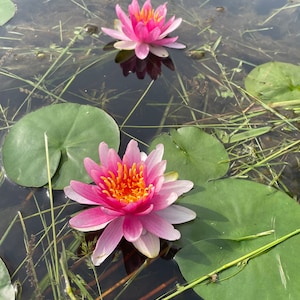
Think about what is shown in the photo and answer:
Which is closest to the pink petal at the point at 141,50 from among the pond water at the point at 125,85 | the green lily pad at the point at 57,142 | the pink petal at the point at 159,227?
the pond water at the point at 125,85

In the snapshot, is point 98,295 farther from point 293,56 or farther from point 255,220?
point 293,56

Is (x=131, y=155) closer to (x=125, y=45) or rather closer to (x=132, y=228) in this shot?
(x=132, y=228)

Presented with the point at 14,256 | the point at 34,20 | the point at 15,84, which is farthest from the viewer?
the point at 34,20

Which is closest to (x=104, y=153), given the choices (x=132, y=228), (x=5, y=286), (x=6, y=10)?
(x=132, y=228)

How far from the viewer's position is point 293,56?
2.84 meters

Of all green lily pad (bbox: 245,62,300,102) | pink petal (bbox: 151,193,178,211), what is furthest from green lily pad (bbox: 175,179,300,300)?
green lily pad (bbox: 245,62,300,102)

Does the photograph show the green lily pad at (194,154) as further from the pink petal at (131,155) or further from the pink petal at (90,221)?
the pink petal at (90,221)

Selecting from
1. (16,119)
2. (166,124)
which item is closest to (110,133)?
(166,124)

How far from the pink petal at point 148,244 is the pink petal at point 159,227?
0.03 metres

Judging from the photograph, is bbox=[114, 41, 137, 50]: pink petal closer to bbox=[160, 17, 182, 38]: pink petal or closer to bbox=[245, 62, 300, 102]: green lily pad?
bbox=[160, 17, 182, 38]: pink petal

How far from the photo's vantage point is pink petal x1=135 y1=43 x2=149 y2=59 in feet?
8.70

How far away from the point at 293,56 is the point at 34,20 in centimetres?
185

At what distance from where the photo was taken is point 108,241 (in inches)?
68.2

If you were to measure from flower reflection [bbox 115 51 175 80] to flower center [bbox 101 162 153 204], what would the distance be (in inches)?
42.0
